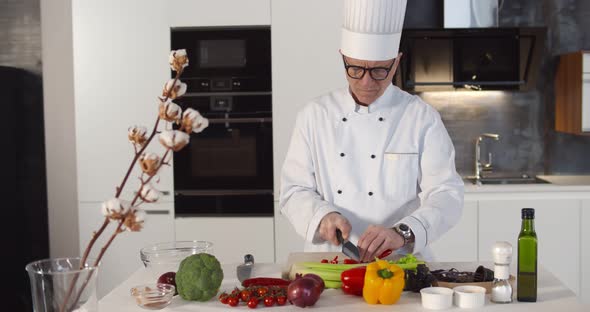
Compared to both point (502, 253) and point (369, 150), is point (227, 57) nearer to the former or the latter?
point (369, 150)

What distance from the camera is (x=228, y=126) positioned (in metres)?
4.34

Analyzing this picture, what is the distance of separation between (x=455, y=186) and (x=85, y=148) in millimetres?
2287

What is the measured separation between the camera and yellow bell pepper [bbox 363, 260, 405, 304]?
2.07 meters


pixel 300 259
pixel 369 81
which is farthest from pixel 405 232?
pixel 369 81

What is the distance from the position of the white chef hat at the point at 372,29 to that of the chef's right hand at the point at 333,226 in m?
0.58

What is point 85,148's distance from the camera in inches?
171

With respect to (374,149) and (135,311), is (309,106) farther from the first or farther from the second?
(135,311)

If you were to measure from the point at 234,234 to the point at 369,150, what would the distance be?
5.24ft

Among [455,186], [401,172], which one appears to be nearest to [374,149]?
[401,172]

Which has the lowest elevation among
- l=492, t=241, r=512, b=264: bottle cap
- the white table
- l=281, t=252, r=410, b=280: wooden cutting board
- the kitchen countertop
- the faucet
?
the white table

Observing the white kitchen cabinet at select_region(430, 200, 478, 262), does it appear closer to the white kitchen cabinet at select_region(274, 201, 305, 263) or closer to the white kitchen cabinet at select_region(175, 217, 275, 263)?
the white kitchen cabinet at select_region(274, 201, 305, 263)

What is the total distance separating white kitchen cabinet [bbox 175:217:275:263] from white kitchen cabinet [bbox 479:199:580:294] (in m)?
1.14

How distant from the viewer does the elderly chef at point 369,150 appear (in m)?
2.81

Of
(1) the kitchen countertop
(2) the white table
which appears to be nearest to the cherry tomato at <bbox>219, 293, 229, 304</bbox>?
(2) the white table
